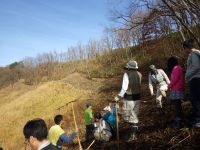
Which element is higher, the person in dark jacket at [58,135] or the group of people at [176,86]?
the group of people at [176,86]

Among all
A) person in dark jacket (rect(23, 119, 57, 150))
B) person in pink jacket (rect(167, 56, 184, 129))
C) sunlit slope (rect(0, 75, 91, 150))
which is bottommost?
sunlit slope (rect(0, 75, 91, 150))

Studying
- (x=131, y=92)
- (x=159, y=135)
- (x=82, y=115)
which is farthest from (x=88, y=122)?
(x=82, y=115)

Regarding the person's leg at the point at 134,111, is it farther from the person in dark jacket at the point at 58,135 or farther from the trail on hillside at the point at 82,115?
the person in dark jacket at the point at 58,135

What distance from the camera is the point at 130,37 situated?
59875 millimetres

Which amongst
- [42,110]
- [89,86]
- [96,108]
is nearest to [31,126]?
[96,108]

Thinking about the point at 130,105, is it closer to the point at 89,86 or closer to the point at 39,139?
the point at 39,139

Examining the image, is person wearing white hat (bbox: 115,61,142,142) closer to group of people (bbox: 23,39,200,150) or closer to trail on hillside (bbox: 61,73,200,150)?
group of people (bbox: 23,39,200,150)

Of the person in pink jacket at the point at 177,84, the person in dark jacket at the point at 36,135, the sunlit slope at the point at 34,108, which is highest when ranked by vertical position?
the person in pink jacket at the point at 177,84

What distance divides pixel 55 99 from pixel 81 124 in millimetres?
13560

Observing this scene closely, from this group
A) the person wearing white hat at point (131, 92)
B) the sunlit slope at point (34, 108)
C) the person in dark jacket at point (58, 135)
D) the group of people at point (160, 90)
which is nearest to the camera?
the person in dark jacket at point (58, 135)

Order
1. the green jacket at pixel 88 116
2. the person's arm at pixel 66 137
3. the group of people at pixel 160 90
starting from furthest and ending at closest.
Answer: the green jacket at pixel 88 116, the group of people at pixel 160 90, the person's arm at pixel 66 137

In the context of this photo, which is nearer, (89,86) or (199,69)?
(199,69)

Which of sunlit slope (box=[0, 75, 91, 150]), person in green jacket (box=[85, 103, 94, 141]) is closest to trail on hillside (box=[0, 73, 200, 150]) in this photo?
sunlit slope (box=[0, 75, 91, 150])

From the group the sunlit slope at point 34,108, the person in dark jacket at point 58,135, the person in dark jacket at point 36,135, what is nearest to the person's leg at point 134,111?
the person in dark jacket at point 58,135
